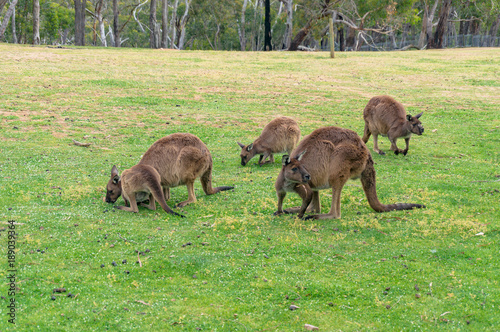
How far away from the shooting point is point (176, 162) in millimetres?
7480

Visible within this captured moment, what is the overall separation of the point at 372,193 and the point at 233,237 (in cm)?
227

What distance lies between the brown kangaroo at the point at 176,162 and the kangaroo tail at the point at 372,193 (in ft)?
8.31

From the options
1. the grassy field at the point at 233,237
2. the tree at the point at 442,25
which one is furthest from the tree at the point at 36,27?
the tree at the point at 442,25

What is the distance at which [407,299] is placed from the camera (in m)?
4.76

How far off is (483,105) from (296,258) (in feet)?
45.9

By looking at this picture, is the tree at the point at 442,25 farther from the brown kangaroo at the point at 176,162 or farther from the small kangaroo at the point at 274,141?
the brown kangaroo at the point at 176,162

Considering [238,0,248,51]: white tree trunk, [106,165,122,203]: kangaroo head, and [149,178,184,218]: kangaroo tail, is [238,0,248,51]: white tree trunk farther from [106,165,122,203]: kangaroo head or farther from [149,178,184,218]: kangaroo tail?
[149,178,184,218]: kangaroo tail

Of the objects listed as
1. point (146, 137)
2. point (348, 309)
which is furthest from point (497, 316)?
point (146, 137)

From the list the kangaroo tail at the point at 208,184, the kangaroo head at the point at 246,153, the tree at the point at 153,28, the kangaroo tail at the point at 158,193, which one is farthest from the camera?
the tree at the point at 153,28

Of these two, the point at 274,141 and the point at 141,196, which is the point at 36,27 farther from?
the point at 141,196

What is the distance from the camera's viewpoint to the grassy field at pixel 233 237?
454 centimetres

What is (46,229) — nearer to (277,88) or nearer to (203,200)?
(203,200)

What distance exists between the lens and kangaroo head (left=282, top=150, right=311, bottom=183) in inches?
256

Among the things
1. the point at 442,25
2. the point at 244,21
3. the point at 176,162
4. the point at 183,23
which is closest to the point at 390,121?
the point at 176,162
